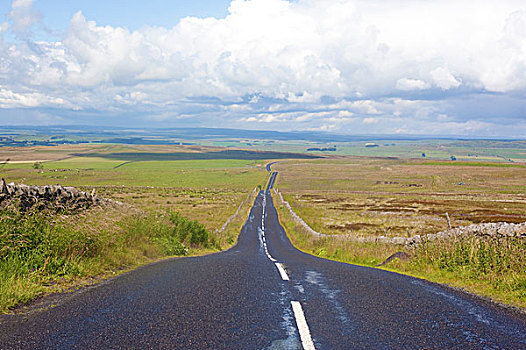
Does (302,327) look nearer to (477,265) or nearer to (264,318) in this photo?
(264,318)

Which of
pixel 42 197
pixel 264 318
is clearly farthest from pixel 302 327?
pixel 42 197

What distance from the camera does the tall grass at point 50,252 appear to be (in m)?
7.52

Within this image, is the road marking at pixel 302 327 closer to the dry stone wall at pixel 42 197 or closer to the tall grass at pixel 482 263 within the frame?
the tall grass at pixel 482 263

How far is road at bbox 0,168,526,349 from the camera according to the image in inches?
208

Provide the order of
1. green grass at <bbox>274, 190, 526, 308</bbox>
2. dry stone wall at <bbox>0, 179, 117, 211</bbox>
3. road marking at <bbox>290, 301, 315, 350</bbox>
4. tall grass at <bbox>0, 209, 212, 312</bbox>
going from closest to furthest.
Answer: road marking at <bbox>290, 301, 315, 350</bbox>
tall grass at <bbox>0, 209, 212, 312</bbox>
green grass at <bbox>274, 190, 526, 308</bbox>
dry stone wall at <bbox>0, 179, 117, 211</bbox>

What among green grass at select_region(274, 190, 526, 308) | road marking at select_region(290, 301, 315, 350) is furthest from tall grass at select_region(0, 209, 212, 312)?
green grass at select_region(274, 190, 526, 308)

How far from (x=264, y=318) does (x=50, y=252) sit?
17.9 ft

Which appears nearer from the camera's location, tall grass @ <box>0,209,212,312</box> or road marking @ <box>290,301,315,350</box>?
road marking @ <box>290,301,315,350</box>

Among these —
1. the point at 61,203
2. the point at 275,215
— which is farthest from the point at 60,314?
the point at 275,215

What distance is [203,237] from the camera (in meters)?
23.1

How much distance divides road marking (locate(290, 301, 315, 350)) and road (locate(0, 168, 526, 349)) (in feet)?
0.04

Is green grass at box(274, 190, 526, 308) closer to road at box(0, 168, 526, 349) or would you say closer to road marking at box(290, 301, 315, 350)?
road at box(0, 168, 526, 349)

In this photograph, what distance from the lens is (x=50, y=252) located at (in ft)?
30.0

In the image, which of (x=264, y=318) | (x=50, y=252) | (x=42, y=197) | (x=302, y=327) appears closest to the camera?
(x=302, y=327)
